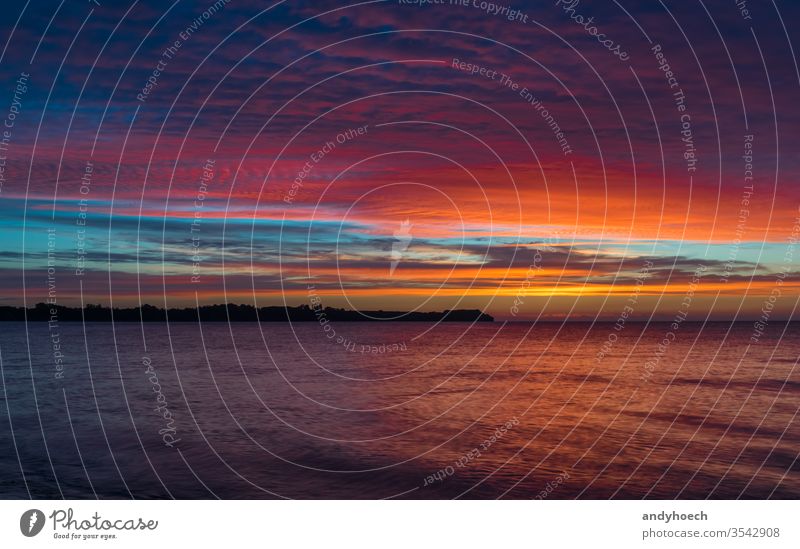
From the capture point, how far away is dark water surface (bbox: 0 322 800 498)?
2711cm

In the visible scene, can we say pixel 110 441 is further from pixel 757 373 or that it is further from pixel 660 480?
pixel 757 373

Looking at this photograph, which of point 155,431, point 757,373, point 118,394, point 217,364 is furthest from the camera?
point 217,364

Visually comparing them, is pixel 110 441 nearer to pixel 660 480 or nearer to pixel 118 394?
pixel 118 394

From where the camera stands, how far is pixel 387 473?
28609mm

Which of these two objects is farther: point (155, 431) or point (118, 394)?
point (118, 394)

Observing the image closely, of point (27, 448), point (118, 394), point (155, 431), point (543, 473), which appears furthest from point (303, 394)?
point (543, 473)

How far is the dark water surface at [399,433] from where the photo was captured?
27109mm

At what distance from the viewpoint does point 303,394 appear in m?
55.9

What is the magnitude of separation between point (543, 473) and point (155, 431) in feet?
66.7

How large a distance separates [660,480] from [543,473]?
4.43m

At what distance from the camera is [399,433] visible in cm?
3812
